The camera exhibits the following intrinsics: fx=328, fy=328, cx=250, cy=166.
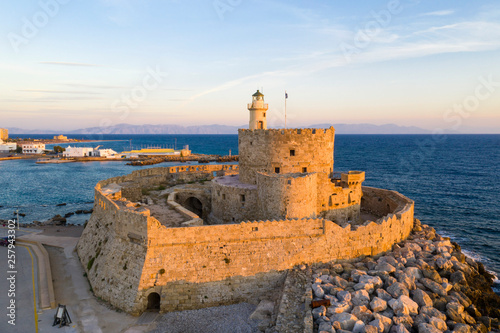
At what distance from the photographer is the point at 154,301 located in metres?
16.8

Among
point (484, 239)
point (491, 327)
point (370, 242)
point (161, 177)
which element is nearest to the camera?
point (491, 327)

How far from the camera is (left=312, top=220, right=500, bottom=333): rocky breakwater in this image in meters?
13.3

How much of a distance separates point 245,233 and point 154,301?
582cm

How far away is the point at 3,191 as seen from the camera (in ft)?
185

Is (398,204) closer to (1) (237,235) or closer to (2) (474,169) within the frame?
(1) (237,235)

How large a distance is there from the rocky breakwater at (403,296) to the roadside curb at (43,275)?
13469 millimetres

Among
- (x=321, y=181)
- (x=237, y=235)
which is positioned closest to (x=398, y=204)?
(x=321, y=181)

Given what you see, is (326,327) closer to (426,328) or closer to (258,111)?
(426,328)

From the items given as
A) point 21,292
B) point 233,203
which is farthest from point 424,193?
point 21,292

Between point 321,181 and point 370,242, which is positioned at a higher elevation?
point 321,181

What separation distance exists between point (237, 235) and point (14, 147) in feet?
495

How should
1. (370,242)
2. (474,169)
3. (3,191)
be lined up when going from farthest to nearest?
(474,169), (3,191), (370,242)

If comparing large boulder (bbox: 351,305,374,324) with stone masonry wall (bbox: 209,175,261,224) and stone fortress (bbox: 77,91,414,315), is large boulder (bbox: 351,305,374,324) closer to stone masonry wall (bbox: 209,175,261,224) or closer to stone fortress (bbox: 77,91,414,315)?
stone fortress (bbox: 77,91,414,315)

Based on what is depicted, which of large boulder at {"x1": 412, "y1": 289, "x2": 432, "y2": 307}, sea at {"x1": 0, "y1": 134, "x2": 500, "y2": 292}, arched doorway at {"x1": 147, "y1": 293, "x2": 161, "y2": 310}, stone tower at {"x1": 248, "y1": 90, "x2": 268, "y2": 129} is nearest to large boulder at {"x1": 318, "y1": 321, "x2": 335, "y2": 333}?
large boulder at {"x1": 412, "y1": 289, "x2": 432, "y2": 307}
